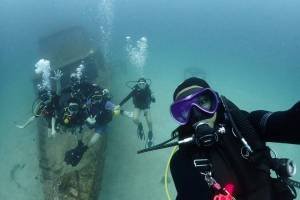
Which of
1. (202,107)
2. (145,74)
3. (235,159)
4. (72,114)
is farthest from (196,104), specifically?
(145,74)

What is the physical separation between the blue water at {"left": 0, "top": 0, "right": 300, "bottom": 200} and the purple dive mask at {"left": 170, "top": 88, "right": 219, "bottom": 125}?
659 centimetres

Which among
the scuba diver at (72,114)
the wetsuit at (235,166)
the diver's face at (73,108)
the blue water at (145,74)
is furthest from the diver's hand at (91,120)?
the wetsuit at (235,166)

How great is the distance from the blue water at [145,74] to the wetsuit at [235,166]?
6831mm

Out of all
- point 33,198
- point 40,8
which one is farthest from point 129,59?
point 40,8

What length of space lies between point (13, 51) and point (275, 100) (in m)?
18.0

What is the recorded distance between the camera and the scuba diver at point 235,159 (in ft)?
7.38

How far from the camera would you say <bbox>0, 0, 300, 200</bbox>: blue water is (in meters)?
9.64

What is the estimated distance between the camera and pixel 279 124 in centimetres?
242

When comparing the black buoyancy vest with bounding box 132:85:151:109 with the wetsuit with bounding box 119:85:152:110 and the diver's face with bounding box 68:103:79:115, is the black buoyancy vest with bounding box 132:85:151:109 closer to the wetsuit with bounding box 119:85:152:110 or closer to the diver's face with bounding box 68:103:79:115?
the wetsuit with bounding box 119:85:152:110

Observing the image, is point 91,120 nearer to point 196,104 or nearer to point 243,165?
point 196,104

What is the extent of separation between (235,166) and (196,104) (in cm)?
62

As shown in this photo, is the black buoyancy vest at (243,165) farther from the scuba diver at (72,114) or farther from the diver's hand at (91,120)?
the diver's hand at (91,120)

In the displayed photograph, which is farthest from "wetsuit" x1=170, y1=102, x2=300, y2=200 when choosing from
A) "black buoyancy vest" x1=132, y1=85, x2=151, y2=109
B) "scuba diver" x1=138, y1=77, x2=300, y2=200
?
"black buoyancy vest" x1=132, y1=85, x2=151, y2=109

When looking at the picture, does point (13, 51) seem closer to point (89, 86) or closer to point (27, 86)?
point (27, 86)
